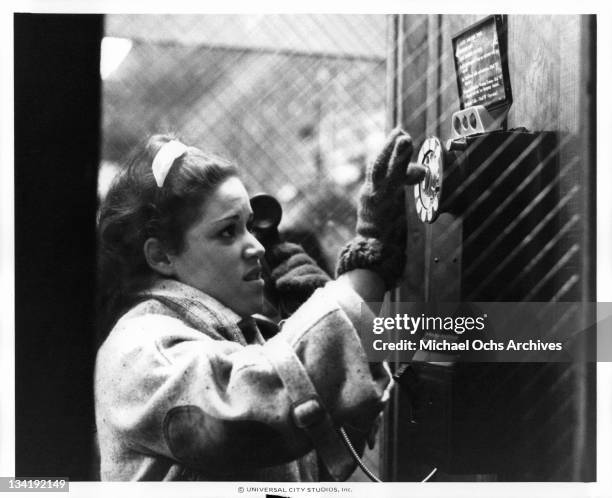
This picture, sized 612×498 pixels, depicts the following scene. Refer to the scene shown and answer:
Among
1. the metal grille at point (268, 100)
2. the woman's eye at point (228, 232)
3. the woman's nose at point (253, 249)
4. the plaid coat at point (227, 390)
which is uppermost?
the metal grille at point (268, 100)

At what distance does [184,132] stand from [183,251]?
0.30 metres

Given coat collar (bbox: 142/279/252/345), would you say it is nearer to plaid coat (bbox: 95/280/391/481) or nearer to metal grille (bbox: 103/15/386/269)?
plaid coat (bbox: 95/280/391/481)

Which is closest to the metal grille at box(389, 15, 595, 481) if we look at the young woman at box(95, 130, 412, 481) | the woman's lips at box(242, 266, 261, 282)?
the young woman at box(95, 130, 412, 481)

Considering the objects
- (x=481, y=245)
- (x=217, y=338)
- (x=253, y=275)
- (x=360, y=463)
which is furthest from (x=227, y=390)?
(x=481, y=245)

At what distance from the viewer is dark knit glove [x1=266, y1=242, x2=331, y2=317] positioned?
79.7 inches

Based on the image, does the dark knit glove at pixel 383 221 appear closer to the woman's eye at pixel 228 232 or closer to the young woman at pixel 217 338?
the young woman at pixel 217 338

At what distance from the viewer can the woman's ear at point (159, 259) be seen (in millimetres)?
1998

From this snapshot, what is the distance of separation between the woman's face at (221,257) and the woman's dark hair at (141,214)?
0.03 m

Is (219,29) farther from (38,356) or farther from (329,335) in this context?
(38,356)

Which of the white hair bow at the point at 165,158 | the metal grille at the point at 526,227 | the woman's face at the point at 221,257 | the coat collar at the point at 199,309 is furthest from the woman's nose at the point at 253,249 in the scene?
the metal grille at the point at 526,227
